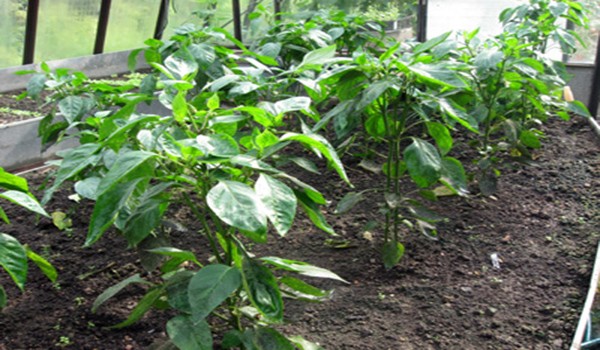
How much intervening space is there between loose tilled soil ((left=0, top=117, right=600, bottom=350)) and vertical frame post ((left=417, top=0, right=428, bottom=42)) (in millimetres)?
2985

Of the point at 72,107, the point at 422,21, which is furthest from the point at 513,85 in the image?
the point at 422,21

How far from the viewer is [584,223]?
348 centimetres

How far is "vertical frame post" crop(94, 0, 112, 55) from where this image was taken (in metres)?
6.32

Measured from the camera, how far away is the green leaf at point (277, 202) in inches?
72.5

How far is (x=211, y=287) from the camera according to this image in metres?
1.88

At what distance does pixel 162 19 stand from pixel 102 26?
2.57 ft

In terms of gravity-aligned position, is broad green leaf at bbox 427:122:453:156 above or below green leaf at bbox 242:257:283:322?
above

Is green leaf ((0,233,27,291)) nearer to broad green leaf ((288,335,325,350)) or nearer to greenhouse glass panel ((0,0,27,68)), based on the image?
broad green leaf ((288,335,325,350))


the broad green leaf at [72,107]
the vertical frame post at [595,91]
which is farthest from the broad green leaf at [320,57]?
the vertical frame post at [595,91]

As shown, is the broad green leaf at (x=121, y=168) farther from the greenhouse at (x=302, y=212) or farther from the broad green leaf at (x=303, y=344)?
the broad green leaf at (x=303, y=344)

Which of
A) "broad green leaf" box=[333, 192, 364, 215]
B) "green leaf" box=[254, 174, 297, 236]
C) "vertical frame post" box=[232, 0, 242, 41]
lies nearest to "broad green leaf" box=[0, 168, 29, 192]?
"green leaf" box=[254, 174, 297, 236]

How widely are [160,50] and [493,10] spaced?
376 cm

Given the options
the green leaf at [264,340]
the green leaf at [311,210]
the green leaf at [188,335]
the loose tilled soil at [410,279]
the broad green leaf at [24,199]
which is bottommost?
the loose tilled soil at [410,279]

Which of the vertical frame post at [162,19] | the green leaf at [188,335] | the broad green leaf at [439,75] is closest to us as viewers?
the green leaf at [188,335]
